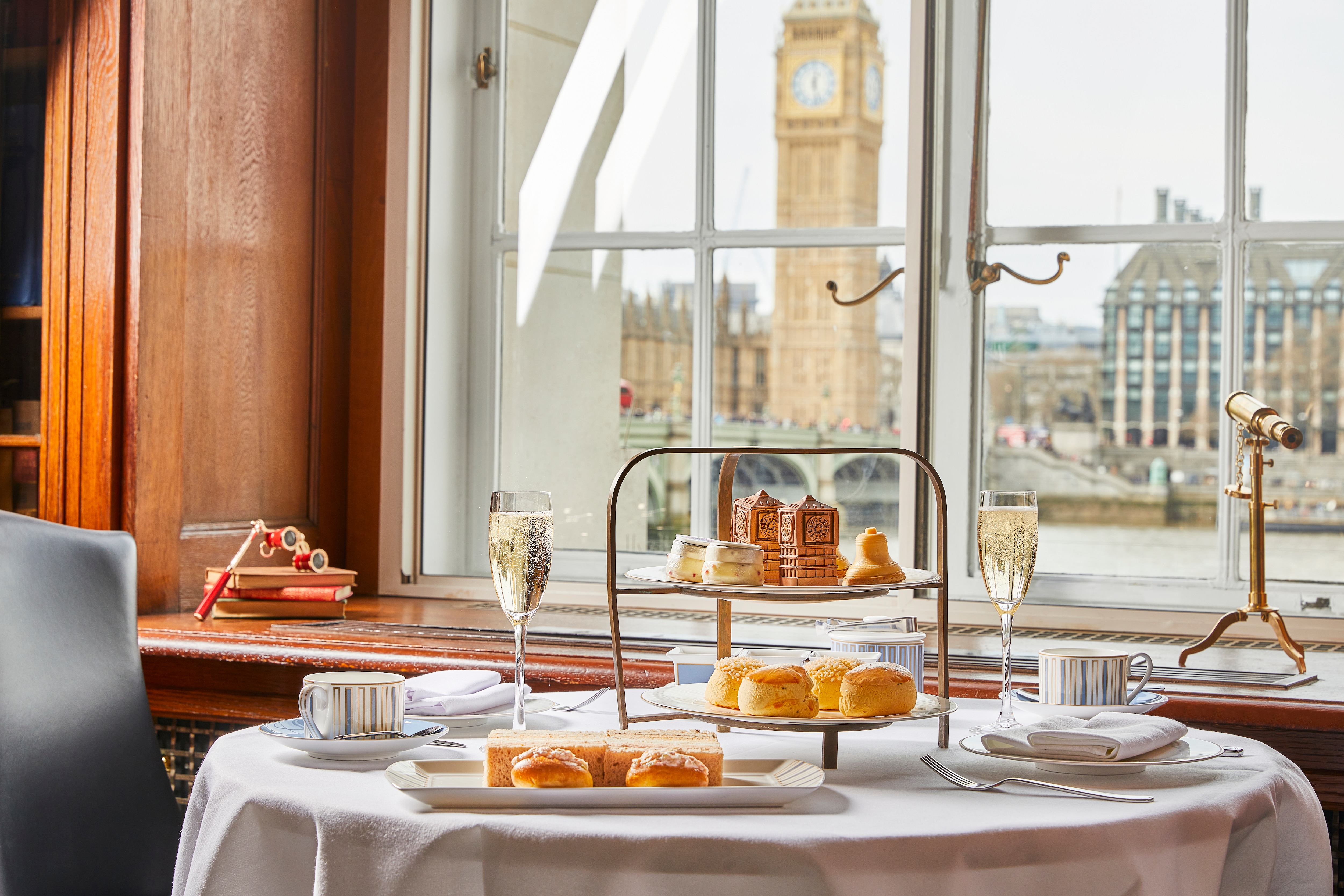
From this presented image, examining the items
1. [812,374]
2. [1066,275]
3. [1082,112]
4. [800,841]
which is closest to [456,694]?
[800,841]

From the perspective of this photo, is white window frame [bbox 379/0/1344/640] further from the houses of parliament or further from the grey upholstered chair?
the grey upholstered chair

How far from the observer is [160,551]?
2.31m

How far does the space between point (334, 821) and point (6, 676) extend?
752mm

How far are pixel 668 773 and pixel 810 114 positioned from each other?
211 centimetres

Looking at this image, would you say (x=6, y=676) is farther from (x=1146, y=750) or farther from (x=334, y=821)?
(x=1146, y=750)

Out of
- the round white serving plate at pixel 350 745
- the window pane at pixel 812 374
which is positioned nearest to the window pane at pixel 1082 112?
the window pane at pixel 812 374

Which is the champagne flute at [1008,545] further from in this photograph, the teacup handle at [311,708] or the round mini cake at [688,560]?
the teacup handle at [311,708]

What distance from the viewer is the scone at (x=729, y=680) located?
114 cm

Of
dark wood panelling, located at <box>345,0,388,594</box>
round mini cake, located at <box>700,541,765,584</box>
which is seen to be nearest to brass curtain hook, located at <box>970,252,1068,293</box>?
dark wood panelling, located at <box>345,0,388,594</box>

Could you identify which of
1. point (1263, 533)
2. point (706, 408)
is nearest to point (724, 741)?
point (1263, 533)

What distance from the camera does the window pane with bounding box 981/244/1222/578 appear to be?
2.34 metres

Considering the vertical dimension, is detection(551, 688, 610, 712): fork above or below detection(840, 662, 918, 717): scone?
below

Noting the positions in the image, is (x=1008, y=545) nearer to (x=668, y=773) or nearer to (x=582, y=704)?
(x=668, y=773)

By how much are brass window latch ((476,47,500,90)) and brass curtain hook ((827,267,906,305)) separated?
88 centimetres
